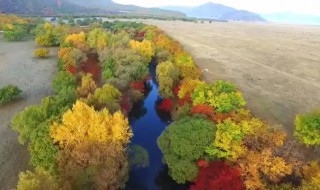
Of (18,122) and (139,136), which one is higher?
(18,122)

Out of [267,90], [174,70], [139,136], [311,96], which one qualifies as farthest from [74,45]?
[311,96]

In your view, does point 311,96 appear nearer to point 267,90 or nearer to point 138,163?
point 267,90

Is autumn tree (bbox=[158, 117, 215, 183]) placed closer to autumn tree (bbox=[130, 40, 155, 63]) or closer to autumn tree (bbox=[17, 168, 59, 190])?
autumn tree (bbox=[17, 168, 59, 190])

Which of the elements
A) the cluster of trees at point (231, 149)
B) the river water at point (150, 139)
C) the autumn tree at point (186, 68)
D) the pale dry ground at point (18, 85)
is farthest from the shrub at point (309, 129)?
the pale dry ground at point (18, 85)

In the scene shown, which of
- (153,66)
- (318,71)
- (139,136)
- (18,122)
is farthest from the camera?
(153,66)

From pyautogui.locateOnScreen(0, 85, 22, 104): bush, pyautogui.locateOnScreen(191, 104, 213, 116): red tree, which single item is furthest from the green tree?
pyautogui.locateOnScreen(191, 104, 213, 116): red tree

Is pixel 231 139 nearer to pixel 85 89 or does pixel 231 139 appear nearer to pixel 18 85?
pixel 85 89

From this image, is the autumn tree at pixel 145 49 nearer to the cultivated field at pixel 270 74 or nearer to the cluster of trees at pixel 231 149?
the cultivated field at pixel 270 74
